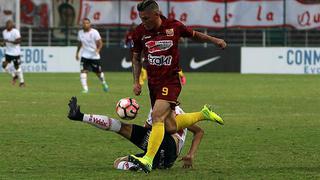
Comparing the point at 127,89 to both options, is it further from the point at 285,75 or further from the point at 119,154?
the point at 119,154

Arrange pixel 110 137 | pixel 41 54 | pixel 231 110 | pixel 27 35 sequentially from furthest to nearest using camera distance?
Result: 1. pixel 27 35
2. pixel 41 54
3. pixel 231 110
4. pixel 110 137

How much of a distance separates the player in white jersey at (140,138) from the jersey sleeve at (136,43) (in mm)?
855

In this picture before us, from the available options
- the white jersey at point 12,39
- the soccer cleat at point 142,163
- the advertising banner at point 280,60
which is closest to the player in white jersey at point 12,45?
the white jersey at point 12,39

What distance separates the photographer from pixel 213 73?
40.3m

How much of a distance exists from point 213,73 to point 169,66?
29781 millimetres

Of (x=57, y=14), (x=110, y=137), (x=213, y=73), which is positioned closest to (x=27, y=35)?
(x=57, y=14)

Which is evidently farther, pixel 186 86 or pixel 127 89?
pixel 186 86

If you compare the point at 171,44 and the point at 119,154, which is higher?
the point at 171,44

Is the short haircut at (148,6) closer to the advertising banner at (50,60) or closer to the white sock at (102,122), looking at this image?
the white sock at (102,122)

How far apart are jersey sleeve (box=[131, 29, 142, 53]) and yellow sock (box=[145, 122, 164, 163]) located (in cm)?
100

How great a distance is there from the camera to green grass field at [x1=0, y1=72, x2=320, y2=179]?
10242 mm

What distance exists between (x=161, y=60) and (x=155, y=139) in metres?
0.94

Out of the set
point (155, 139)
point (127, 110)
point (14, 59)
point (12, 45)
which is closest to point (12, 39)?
point (12, 45)

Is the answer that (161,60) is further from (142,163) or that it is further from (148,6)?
(142,163)
